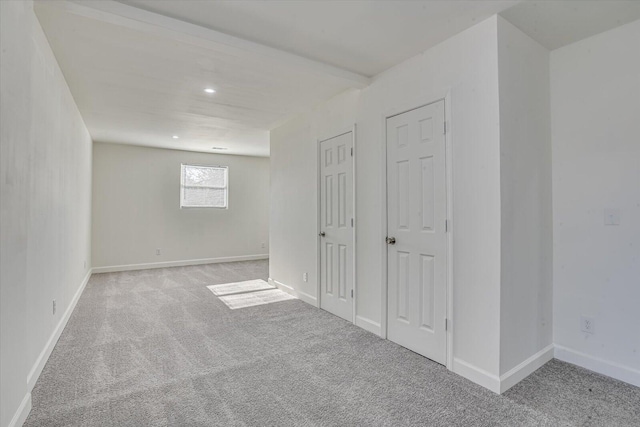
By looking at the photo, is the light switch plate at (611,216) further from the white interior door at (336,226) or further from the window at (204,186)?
the window at (204,186)

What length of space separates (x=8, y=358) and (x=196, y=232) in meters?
5.58

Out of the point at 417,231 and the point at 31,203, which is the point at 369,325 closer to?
the point at 417,231

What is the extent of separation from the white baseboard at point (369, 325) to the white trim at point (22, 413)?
8.43 ft

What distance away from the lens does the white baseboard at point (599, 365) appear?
7.31ft

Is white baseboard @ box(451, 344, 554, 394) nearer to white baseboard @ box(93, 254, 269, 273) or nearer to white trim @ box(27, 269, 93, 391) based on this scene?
white trim @ box(27, 269, 93, 391)

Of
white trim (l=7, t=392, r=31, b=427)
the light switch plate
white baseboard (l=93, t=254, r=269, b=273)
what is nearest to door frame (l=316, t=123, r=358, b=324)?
the light switch plate

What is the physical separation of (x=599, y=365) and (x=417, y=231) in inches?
63.9

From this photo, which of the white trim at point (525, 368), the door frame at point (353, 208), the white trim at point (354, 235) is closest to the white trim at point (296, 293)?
the door frame at point (353, 208)

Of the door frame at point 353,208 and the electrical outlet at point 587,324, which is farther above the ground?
the door frame at point 353,208

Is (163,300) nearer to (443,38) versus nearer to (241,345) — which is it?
(241,345)

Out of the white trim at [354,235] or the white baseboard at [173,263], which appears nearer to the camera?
the white trim at [354,235]

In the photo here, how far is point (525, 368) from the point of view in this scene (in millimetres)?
2316

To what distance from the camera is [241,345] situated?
9.45 ft

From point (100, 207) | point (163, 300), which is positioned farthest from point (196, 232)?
point (163, 300)
